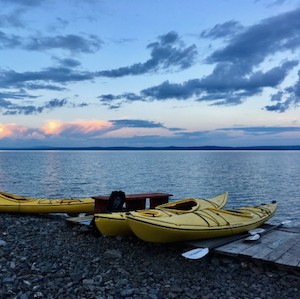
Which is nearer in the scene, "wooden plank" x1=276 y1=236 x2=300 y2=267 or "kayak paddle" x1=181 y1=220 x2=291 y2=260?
"wooden plank" x1=276 y1=236 x2=300 y2=267

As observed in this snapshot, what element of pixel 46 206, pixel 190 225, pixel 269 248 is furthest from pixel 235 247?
pixel 46 206

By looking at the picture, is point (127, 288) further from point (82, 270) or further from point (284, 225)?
point (284, 225)

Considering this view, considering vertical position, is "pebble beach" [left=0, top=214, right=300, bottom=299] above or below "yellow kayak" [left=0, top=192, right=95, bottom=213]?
below

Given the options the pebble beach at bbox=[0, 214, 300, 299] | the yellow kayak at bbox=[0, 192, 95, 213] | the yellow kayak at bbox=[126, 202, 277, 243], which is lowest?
the pebble beach at bbox=[0, 214, 300, 299]

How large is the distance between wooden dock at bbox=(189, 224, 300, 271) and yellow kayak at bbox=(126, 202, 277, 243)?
0.90 feet

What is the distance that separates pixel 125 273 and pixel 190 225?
2278mm

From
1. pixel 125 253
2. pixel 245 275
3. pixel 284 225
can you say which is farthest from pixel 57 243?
pixel 284 225

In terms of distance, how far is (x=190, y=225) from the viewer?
9562 mm

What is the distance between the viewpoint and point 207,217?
1046cm

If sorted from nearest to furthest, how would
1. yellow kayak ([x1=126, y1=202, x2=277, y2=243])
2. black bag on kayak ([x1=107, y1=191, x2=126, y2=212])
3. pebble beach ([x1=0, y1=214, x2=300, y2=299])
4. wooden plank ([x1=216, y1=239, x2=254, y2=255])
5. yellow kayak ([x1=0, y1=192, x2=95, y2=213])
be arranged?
pebble beach ([x1=0, y1=214, x2=300, y2=299])
wooden plank ([x1=216, y1=239, x2=254, y2=255])
yellow kayak ([x1=126, y1=202, x2=277, y2=243])
black bag on kayak ([x1=107, y1=191, x2=126, y2=212])
yellow kayak ([x1=0, y1=192, x2=95, y2=213])

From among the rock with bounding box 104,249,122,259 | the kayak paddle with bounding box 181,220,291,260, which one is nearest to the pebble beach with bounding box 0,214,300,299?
the rock with bounding box 104,249,122,259

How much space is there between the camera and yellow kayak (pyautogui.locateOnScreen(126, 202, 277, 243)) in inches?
359

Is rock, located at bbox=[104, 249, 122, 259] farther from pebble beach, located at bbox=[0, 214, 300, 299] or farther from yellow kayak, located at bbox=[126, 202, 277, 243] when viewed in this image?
yellow kayak, located at bbox=[126, 202, 277, 243]

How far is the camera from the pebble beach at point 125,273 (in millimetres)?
7316
